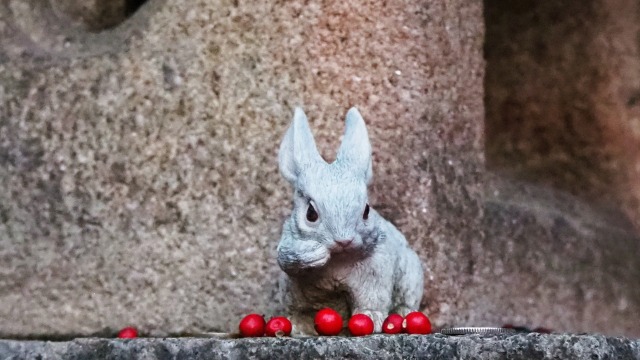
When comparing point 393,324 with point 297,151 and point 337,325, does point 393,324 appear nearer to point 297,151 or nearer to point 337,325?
point 337,325

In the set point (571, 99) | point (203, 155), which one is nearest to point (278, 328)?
point (203, 155)

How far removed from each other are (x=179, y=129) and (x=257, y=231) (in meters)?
0.25

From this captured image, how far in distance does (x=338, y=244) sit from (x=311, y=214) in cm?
7

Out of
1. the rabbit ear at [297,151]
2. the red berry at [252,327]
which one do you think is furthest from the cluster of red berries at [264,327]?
the rabbit ear at [297,151]

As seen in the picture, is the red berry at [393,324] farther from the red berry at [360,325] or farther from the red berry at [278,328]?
the red berry at [278,328]

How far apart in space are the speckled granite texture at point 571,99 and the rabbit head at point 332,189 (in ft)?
3.09

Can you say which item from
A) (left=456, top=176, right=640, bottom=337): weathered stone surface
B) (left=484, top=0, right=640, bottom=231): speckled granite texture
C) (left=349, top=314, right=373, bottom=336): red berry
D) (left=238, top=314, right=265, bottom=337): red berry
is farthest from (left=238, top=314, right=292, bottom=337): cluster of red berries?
(left=484, top=0, right=640, bottom=231): speckled granite texture

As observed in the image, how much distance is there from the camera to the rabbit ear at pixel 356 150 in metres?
1.78

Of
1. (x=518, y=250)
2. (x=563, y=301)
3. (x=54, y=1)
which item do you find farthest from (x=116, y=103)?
(x=563, y=301)

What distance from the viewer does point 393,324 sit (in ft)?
5.60

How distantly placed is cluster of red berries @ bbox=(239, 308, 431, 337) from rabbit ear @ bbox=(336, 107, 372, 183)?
0.23m

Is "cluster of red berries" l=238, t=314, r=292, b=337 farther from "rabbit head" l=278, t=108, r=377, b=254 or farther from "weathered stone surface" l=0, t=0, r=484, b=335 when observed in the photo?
"weathered stone surface" l=0, t=0, r=484, b=335

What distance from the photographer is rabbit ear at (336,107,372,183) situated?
1783 millimetres

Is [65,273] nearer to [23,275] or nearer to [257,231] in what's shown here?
[23,275]
